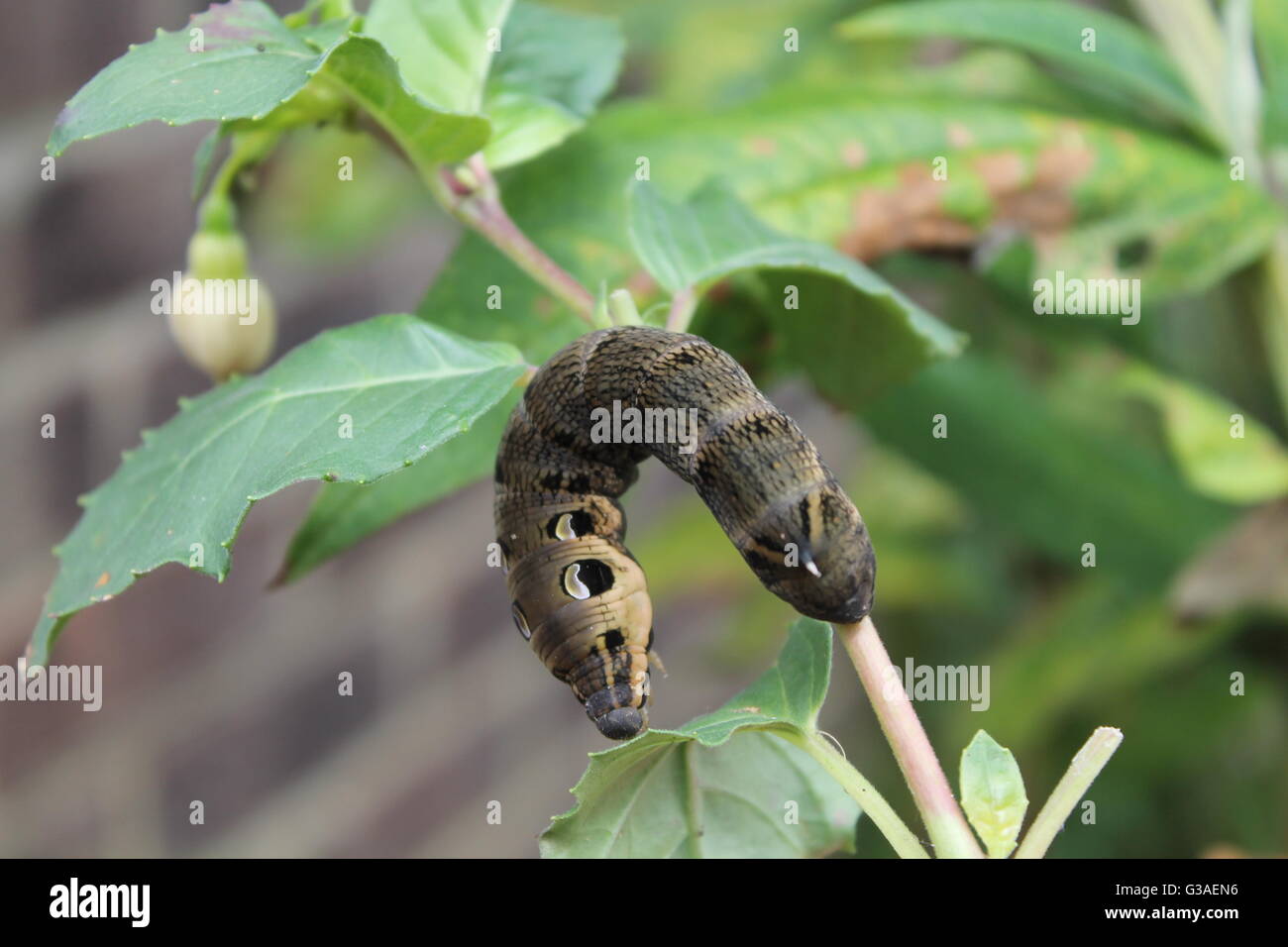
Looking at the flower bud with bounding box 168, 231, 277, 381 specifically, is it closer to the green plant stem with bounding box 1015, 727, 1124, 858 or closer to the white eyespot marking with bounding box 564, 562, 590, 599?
the white eyespot marking with bounding box 564, 562, 590, 599

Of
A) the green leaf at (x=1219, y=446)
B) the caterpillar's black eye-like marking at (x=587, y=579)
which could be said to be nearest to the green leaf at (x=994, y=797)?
the caterpillar's black eye-like marking at (x=587, y=579)

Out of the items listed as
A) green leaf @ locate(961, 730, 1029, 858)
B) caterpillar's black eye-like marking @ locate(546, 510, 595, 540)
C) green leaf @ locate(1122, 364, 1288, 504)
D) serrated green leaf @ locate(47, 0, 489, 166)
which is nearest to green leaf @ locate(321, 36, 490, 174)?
serrated green leaf @ locate(47, 0, 489, 166)

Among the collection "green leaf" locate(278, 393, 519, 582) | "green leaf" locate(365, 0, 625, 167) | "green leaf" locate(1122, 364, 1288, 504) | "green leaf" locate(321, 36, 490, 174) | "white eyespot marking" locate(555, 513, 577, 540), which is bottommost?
"white eyespot marking" locate(555, 513, 577, 540)

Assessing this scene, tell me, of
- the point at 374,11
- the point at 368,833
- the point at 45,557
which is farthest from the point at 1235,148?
the point at 368,833

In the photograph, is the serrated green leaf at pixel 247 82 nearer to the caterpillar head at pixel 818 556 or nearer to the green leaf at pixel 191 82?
the green leaf at pixel 191 82

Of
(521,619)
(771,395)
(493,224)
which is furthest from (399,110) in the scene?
(771,395)

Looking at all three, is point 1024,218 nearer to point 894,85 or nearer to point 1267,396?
point 894,85
